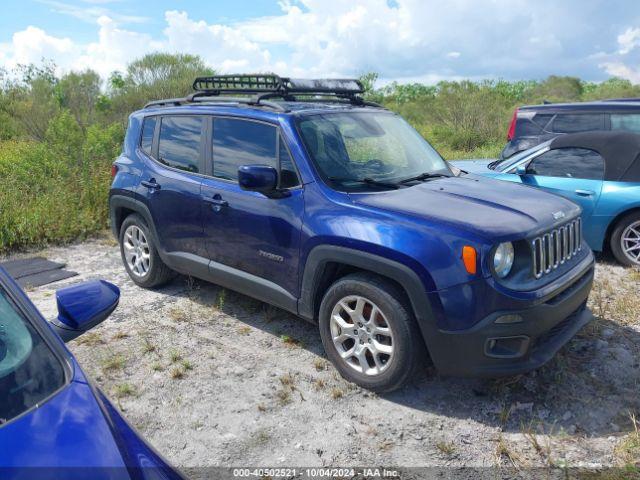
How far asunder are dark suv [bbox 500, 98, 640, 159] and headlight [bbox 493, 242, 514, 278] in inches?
193

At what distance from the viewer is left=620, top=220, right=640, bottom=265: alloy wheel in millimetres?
6145

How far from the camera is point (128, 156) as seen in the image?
5.68 m

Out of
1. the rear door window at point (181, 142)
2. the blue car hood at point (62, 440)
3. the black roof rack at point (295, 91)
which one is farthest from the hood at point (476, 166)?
the blue car hood at point (62, 440)

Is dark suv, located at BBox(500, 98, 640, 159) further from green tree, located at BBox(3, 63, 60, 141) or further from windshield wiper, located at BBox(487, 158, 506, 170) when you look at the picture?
green tree, located at BBox(3, 63, 60, 141)

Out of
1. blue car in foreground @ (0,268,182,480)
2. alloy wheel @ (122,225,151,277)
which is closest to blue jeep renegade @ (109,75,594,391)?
alloy wheel @ (122,225,151,277)

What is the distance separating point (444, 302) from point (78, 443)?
2211 millimetres

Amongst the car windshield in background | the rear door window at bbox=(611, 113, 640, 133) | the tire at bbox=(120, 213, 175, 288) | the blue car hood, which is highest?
the rear door window at bbox=(611, 113, 640, 133)

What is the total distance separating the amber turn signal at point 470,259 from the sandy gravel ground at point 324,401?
1.00 metres

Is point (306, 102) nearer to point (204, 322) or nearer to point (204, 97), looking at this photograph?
point (204, 97)

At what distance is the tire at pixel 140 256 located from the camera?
554cm

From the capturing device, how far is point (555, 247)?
3.76 m

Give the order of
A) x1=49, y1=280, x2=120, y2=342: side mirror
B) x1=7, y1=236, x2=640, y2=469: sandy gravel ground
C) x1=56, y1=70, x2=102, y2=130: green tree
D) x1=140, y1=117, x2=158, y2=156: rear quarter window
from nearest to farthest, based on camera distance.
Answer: x1=49, y1=280, x2=120, y2=342: side mirror → x1=7, y1=236, x2=640, y2=469: sandy gravel ground → x1=140, y1=117, x2=158, y2=156: rear quarter window → x1=56, y1=70, x2=102, y2=130: green tree

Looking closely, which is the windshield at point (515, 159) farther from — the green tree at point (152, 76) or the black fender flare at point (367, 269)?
the green tree at point (152, 76)

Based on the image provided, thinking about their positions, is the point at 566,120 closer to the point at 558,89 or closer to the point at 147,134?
the point at 147,134
